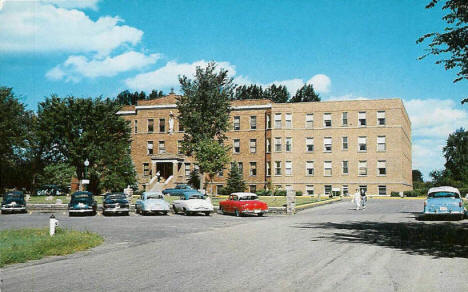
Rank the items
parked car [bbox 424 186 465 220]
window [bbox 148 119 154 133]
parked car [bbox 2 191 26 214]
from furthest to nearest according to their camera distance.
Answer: window [bbox 148 119 154 133]
parked car [bbox 2 191 26 214]
parked car [bbox 424 186 465 220]

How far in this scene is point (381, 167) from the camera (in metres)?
60.0

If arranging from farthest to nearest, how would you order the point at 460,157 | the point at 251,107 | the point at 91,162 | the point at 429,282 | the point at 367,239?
the point at 460,157, the point at 251,107, the point at 91,162, the point at 367,239, the point at 429,282

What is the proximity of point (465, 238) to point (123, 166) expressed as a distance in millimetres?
45646

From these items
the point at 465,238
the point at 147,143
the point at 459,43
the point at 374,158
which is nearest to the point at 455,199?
the point at 465,238

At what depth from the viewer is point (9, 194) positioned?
35.0m

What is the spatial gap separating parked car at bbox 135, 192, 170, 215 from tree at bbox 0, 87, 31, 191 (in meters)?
30.1

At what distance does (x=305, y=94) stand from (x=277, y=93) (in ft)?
19.1

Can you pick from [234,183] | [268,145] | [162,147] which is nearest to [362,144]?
[268,145]

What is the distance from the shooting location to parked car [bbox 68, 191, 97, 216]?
30.5 metres

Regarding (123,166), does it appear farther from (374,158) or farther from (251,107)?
(374,158)

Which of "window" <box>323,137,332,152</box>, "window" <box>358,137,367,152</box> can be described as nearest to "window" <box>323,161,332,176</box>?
"window" <box>323,137,332,152</box>

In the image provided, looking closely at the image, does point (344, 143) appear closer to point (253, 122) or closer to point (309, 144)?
point (309, 144)

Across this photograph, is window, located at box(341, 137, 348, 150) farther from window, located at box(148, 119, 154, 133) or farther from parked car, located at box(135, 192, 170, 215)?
parked car, located at box(135, 192, 170, 215)

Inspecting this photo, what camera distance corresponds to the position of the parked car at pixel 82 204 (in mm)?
30469
